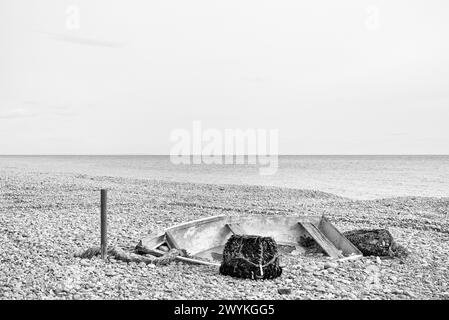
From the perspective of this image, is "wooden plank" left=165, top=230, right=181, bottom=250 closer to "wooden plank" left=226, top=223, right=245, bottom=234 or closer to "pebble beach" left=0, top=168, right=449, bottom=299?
"pebble beach" left=0, top=168, right=449, bottom=299

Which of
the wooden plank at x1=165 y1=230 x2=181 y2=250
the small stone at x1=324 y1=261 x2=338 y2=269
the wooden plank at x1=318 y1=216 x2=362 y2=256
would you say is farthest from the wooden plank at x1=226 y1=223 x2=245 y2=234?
the small stone at x1=324 y1=261 x2=338 y2=269

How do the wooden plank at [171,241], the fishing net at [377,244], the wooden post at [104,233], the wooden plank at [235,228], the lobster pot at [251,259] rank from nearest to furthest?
1. the lobster pot at [251,259]
2. the wooden post at [104,233]
3. the wooden plank at [171,241]
4. the fishing net at [377,244]
5. the wooden plank at [235,228]

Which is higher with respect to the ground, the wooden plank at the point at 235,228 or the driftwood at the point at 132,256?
the wooden plank at the point at 235,228

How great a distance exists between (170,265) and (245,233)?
2.84m

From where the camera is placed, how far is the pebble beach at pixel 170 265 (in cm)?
708

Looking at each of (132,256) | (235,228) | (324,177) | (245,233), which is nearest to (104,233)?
(132,256)

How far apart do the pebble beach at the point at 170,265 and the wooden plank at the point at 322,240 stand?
223mm

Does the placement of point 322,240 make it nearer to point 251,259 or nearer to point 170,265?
point 251,259

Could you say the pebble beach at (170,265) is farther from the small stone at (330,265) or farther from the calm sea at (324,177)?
the calm sea at (324,177)

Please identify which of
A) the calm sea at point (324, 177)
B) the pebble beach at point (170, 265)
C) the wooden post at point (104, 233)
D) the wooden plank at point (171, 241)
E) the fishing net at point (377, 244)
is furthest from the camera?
the calm sea at point (324, 177)

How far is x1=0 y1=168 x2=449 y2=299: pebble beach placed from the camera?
279 inches

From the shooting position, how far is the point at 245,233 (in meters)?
10.8

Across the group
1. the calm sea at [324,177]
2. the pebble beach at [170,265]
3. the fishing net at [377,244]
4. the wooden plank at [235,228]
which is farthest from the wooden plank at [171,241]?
the calm sea at [324,177]
